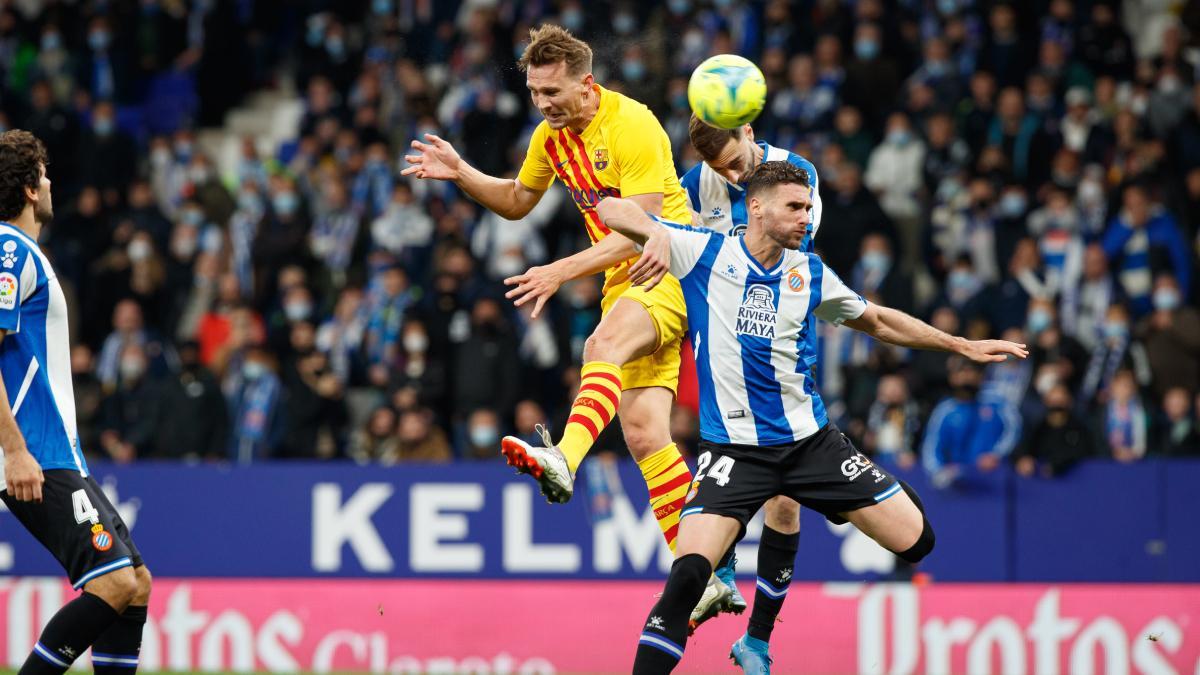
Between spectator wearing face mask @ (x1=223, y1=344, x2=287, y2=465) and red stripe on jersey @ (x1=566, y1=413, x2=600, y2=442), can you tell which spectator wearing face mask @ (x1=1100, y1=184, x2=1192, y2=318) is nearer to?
spectator wearing face mask @ (x1=223, y1=344, x2=287, y2=465)

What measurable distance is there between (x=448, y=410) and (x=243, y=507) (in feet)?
6.97

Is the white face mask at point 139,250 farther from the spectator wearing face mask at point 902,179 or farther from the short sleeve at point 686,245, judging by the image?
the short sleeve at point 686,245

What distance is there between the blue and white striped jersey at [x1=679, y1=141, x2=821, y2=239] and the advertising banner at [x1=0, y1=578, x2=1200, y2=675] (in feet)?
13.9

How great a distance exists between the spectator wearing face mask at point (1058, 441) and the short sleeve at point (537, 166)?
6997mm

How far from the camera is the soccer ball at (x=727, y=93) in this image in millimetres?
8711

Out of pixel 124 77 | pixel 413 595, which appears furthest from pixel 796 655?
pixel 124 77

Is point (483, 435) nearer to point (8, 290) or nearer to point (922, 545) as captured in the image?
point (922, 545)

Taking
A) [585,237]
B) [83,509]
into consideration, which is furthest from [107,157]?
[83,509]

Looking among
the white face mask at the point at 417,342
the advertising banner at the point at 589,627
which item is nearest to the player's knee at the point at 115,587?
the advertising banner at the point at 589,627

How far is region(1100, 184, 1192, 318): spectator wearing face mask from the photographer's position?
53.5ft

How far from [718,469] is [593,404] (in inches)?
27.1

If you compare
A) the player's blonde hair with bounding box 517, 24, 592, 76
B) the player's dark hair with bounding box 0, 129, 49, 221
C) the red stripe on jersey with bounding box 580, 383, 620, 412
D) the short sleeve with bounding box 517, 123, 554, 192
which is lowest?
the red stripe on jersey with bounding box 580, 383, 620, 412

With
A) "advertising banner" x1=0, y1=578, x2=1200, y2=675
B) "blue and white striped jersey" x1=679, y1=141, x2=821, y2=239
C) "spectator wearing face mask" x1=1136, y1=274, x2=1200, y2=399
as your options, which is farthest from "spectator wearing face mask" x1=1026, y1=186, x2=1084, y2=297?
"blue and white striped jersey" x1=679, y1=141, x2=821, y2=239

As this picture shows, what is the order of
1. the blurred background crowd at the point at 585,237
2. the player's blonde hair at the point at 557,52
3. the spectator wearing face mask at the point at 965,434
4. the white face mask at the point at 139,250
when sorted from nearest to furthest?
1. the player's blonde hair at the point at 557,52
2. the spectator wearing face mask at the point at 965,434
3. the blurred background crowd at the point at 585,237
4. the white face mask at the point at 139,250
